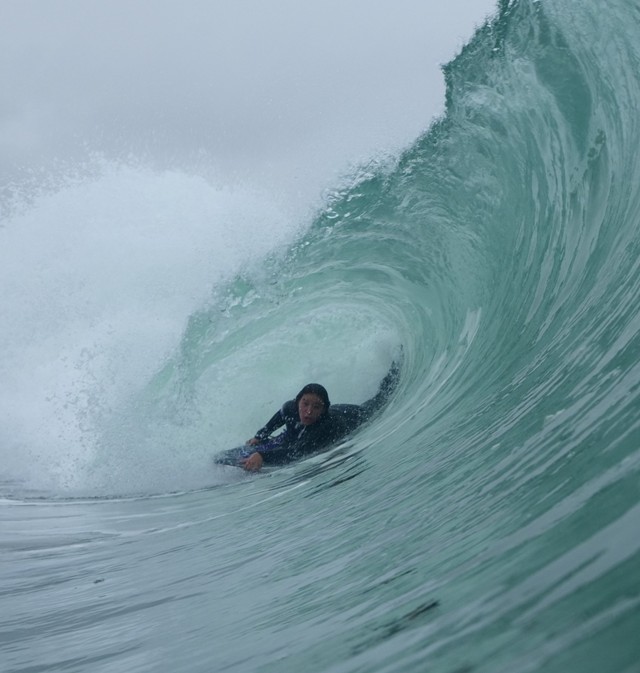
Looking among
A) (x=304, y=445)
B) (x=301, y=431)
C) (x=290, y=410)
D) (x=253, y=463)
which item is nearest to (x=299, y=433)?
(x=301, y=431)

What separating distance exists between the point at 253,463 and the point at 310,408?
0.67 m

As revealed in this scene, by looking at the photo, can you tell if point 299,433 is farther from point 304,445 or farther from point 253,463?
point 253,463

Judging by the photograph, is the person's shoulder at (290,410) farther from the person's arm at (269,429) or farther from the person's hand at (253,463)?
the person's hand at (253,463)

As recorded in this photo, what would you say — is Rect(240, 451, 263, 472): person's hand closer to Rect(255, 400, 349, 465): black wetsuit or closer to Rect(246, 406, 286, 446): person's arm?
Rect(255, 400, 349, 465): black wetsuit

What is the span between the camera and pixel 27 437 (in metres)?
8.59

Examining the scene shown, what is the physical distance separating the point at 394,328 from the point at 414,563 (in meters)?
8.51

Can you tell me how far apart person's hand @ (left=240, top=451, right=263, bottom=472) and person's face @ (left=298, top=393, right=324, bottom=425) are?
0.49 m

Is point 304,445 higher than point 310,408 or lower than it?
lower

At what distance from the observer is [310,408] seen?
20.7 ft

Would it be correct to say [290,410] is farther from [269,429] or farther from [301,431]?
[301,431]

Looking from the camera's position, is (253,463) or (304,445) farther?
(304,445)

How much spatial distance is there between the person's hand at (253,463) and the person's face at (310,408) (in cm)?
49

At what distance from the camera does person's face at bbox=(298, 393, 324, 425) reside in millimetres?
6297

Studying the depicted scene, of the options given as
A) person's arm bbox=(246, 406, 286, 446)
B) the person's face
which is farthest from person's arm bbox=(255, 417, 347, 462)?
person's arm bbox=(246, 406, 286, 446)
